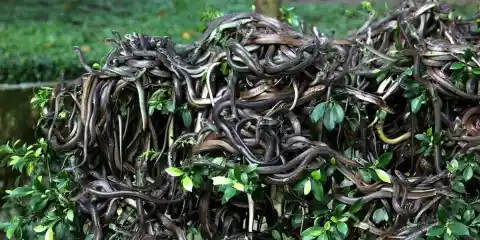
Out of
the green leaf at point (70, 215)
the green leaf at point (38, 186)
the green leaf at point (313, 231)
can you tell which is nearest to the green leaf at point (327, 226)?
the green leaf at point (313, 231)

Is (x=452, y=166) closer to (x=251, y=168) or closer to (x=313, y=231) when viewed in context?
(x=313, y=231)

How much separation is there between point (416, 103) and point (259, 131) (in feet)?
1.30

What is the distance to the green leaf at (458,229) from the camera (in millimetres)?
1253

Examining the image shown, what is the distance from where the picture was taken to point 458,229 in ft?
4.11

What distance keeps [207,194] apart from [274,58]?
1.21 feet

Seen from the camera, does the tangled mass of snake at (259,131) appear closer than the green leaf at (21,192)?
Yes

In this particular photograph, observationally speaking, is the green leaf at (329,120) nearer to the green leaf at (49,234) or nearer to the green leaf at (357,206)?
the green leaf at (357,206)

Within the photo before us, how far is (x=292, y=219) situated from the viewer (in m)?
1.41

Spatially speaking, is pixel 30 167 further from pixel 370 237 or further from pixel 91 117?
pixel 370 237

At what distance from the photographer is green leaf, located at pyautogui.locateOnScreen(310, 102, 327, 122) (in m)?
1.33

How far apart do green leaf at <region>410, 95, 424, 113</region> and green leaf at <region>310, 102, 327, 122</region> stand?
229 millimetres

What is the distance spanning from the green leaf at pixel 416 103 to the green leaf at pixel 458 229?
0.29 meters

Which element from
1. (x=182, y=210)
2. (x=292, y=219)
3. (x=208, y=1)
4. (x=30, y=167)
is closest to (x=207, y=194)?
(x=182, y=210)

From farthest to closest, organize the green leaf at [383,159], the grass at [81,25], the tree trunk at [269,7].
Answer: the grass at [81,25], the tree trunk at [269,7], the green leaf at [383,159]
